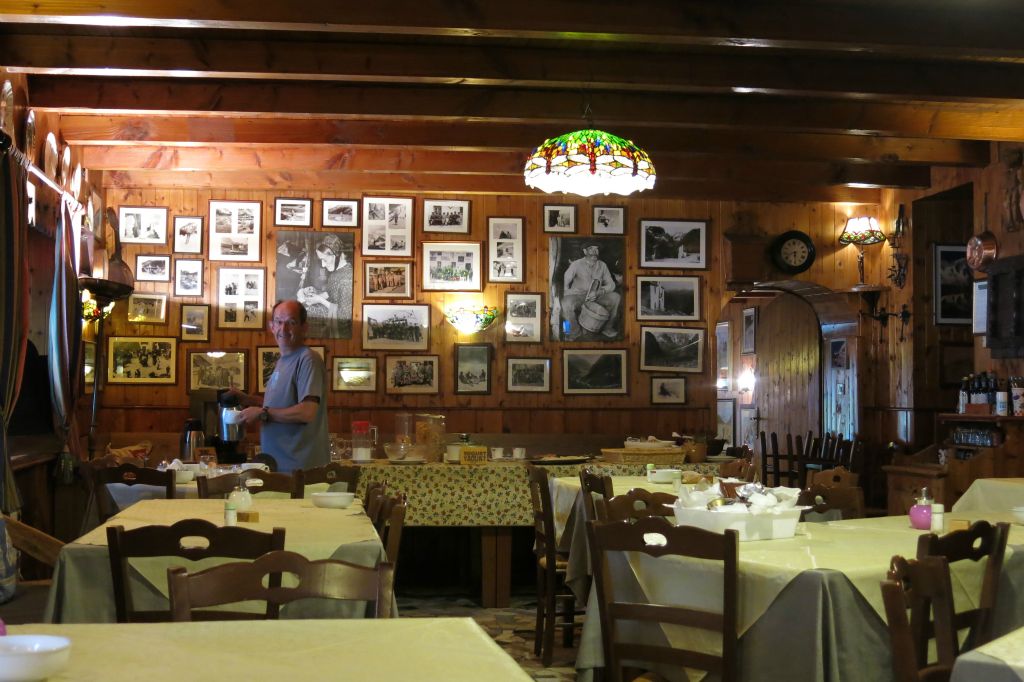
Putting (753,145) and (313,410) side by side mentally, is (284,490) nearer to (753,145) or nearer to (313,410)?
(313,410)

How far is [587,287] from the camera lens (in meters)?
12.0

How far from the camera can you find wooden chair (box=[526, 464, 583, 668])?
6129mm

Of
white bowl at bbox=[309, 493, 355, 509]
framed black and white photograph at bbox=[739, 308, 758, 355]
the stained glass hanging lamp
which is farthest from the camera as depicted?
framed black and white photograph at bbox=[739, 308, 758, 355]

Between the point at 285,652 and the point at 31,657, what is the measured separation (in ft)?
1.71

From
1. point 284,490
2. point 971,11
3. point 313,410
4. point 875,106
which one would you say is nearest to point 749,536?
point 284,490

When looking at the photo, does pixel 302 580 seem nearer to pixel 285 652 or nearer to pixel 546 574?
pixel 285 652

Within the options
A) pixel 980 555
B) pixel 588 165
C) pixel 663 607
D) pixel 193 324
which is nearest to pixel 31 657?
pixel 663 607

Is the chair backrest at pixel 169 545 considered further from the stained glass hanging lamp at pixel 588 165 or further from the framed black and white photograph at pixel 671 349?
the framed black and white photograph at pixel 671 349

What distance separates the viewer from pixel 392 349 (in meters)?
11.7

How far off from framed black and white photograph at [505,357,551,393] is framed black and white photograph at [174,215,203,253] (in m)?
3.38

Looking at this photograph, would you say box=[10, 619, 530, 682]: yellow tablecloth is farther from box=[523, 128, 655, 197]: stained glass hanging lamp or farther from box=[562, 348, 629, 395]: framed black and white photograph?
box=[562, 348, 629, 395]: framed black and white photograph

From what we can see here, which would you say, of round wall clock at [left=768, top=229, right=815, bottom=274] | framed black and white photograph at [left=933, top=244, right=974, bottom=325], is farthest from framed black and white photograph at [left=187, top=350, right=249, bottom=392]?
framed black and white photograph at [left=933, top=244, right=974, bottom=325]

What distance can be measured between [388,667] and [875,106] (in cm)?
810

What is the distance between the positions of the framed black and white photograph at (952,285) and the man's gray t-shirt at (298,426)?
7916 mm
